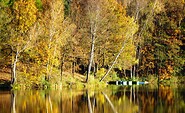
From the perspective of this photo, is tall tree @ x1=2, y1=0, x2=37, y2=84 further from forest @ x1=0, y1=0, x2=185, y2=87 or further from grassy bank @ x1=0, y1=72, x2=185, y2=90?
grassy bank @ x1=0, y1=72, x2=185, y2=90

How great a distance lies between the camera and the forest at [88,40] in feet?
146

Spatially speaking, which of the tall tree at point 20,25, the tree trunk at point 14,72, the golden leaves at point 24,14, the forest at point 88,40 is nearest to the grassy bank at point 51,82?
the forest at point 88,40

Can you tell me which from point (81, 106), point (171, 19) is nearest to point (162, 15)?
point (171, 19)

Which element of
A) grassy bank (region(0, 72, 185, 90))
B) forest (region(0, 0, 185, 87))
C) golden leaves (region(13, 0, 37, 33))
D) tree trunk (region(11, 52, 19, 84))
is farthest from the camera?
forest (region(0, 0, 185, 87))

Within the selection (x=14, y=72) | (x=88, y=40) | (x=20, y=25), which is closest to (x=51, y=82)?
(x=14, y=72)

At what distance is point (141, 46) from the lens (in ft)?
219

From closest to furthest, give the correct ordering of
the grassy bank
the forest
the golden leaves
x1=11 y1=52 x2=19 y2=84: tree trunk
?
x1=11 y1=52 x2=19 y2=84: tree trunk → the grassy bank → the golden leaves → the forest

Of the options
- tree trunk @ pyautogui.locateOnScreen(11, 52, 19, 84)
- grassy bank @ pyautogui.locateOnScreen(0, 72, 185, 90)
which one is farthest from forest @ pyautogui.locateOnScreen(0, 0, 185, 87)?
grassy bank @ pyautogui.locateOnScreen(0, 72, 185, 90)

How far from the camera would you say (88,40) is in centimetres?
5284

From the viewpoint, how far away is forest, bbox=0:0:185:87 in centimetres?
4440

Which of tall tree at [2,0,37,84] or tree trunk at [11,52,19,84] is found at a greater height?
tall tree at [2,0,37,84]

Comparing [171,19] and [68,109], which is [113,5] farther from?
[68,109]

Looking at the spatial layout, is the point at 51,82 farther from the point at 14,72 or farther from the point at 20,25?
the point at 20,25

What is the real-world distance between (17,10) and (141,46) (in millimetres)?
27983
